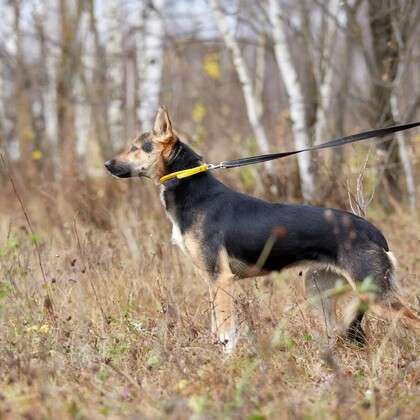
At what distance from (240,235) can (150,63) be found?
650cm

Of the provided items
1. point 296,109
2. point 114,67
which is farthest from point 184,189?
point 114,67

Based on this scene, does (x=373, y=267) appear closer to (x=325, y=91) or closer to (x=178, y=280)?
(x=178, y=280)

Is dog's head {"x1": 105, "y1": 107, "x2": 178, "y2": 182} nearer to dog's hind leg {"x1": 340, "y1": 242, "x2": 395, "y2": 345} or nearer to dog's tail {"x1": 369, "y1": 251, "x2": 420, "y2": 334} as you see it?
dog's hind leg {"x1": 340, "y1": 242, "x2": 395, "y2": 345}

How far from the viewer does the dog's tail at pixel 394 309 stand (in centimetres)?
510

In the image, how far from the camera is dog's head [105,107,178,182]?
19.6 ft

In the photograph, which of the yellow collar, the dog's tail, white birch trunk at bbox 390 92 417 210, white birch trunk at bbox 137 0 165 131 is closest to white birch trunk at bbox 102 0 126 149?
white birch trunk at bbox 137 0 165 131

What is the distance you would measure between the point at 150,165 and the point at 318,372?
2.19 meters

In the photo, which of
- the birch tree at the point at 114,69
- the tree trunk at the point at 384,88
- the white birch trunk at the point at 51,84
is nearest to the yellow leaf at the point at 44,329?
the tree trunk at the point at 384,88

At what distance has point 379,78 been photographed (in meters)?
10.1

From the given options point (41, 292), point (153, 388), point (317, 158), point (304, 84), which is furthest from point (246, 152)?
point (153, 388)

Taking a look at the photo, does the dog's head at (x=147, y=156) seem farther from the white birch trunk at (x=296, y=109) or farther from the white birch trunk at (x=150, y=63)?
the white birch trunk at (x=150, y=63)

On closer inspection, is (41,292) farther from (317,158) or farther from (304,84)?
(304,84)

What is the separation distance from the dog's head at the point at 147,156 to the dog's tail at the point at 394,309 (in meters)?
1.95

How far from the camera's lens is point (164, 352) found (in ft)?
15.1
